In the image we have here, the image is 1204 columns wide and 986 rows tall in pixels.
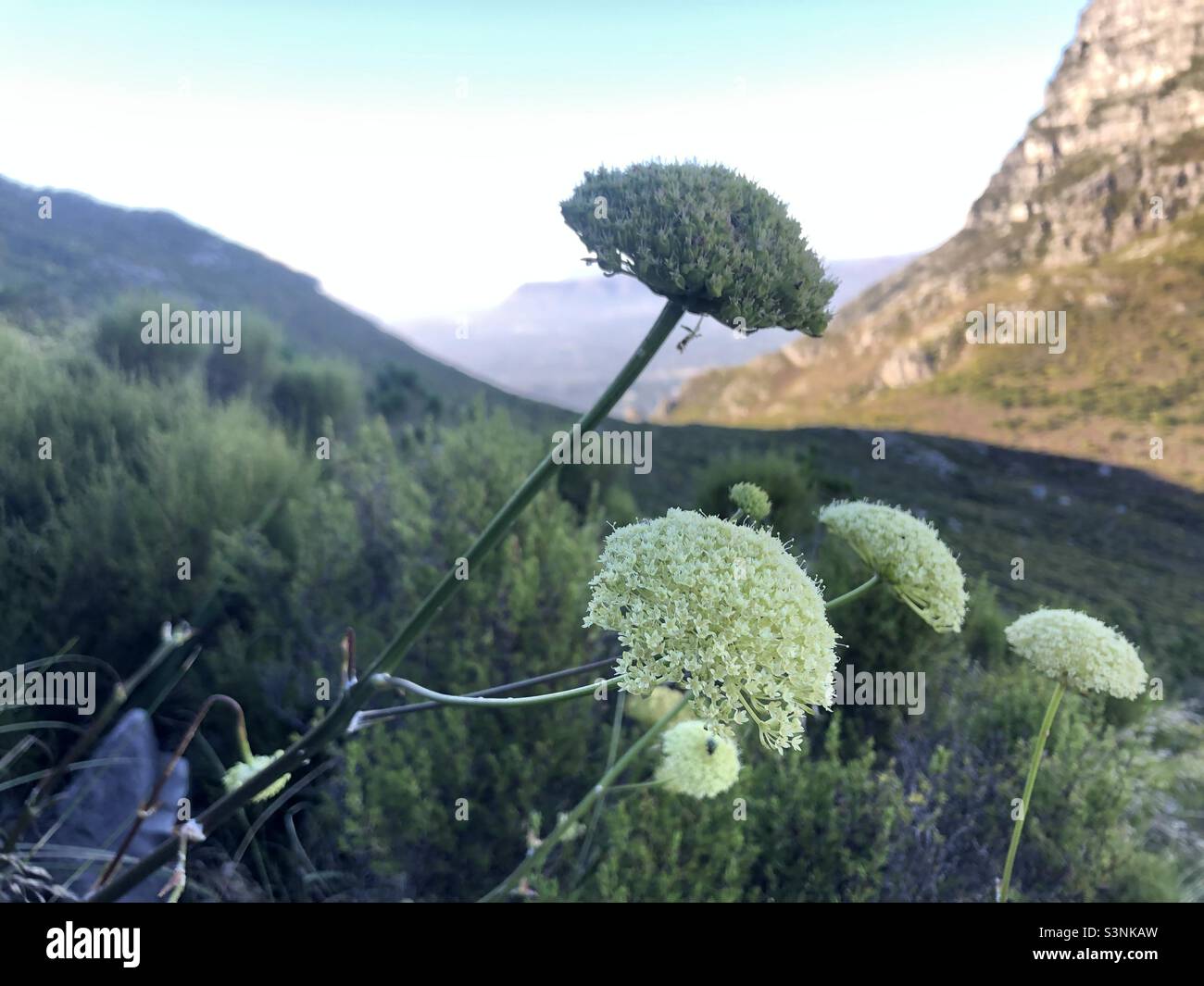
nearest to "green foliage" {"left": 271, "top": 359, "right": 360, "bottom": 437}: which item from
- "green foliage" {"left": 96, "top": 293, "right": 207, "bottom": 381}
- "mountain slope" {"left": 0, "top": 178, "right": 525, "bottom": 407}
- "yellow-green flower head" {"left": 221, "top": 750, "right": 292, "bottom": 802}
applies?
"green foliage" {"left": 96, "top": 293, "right": 207, "bottom": 381}

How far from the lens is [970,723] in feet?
10.9

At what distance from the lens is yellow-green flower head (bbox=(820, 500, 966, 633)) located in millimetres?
1054

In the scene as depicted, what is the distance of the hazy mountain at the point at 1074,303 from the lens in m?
32.3

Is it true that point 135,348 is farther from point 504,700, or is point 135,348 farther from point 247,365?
point 504,700

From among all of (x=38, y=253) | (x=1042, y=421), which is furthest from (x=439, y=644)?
(x=1042, y=421)

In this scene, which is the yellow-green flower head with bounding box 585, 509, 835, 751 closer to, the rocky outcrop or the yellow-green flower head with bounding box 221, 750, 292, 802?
the yellow-green flower head with bounding box 221, 750, 292, 802

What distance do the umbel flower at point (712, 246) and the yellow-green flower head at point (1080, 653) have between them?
71cm

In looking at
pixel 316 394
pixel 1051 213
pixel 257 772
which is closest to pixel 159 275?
pixel 316 394

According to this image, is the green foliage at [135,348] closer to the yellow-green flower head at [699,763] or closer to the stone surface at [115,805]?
the stone surface at [115,805]

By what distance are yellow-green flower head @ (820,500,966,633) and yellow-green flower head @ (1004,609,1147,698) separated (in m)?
0.15

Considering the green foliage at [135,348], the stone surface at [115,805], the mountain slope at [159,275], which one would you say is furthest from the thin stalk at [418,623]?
the mountain slope at [159,275]

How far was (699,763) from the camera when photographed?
143cm

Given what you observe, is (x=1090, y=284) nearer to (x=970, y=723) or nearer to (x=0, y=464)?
(x=970, y=723)

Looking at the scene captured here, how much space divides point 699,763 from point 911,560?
2.24 feet
